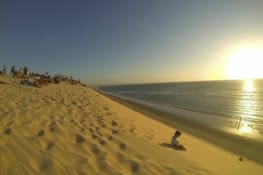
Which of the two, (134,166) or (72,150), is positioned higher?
(72,150)

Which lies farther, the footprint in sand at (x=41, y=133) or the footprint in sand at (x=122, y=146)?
the footprint in sand at (x=122, y=146)

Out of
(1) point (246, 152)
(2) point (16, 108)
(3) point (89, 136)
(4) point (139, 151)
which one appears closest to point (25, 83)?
(2) point (16, 108)

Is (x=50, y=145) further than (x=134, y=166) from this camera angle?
Yes

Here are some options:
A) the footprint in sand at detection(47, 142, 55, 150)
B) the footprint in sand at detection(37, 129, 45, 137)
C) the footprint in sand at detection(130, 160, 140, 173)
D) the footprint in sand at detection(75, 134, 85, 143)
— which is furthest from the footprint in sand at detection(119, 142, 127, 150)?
the footprint in sand at detection(37, 129, 45, 137)

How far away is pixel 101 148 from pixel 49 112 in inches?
132

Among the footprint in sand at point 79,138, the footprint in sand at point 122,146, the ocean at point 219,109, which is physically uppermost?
the footprint in sand at point 79,138

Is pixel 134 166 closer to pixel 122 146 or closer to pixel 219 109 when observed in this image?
pixel 122 146

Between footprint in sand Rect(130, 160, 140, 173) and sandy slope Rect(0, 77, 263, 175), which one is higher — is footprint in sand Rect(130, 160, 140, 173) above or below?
below

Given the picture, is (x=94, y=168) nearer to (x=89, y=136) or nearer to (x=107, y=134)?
(x=89, y=136)

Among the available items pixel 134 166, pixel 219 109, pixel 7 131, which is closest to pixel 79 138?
pixel 7 131

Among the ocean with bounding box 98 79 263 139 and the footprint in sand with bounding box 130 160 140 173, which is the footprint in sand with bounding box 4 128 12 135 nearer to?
the footprint in sand with bounding box 130 160 140 173

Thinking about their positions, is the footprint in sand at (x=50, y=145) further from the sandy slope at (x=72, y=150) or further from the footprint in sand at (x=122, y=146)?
the footprint in sand at (x=122, y=146)

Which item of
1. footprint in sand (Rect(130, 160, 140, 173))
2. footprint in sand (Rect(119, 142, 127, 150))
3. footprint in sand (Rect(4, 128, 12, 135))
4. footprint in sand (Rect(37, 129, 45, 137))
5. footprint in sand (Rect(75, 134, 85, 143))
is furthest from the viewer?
footprint in sand (Rect(119, 142, 127, 150))

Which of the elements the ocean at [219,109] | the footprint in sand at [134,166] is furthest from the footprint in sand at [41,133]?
the ocean at [219,109]
